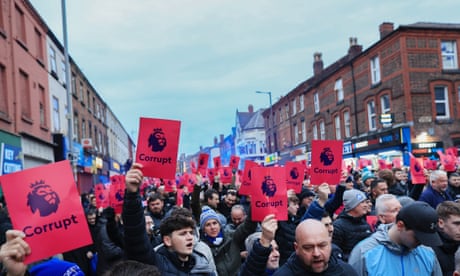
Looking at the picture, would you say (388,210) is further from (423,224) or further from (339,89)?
(339,89)

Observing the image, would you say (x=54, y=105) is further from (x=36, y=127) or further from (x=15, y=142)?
Result: (x=15, y=142)

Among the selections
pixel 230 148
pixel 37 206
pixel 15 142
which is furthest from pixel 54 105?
pixel 230 148

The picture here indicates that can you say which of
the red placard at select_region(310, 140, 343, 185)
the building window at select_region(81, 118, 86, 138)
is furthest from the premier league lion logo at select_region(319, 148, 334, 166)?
the building window at select_region(81, 118, 86, 138)

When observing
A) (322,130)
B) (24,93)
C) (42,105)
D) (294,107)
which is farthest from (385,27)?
(24,93)

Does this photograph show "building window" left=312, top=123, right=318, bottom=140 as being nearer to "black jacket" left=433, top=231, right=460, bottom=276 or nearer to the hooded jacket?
"black jacket" left=433, top=231, right=460, bottom=276

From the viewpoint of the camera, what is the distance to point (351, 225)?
4.67 metres

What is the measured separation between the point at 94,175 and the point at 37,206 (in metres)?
32.7

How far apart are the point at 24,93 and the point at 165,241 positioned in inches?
624

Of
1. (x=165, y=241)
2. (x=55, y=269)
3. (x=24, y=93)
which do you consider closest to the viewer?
(x=55, y=269)

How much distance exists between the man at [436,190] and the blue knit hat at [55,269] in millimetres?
5873

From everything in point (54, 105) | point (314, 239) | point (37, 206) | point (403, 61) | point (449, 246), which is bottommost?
point (449, 246)

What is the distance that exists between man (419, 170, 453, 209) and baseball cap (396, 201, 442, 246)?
3970 mm

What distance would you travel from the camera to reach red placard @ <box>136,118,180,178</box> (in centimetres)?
369

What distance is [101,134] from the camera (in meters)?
39.8
